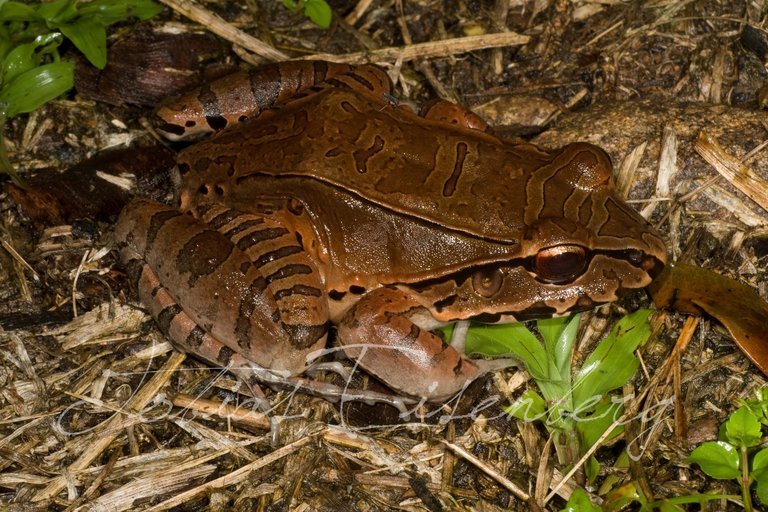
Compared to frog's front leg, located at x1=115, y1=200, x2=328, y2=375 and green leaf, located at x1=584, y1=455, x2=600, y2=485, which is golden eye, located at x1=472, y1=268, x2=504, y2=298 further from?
green leaf, located at x1=584, y1=455, x2=600, y2=485


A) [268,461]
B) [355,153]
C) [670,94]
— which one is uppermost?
[670,94]

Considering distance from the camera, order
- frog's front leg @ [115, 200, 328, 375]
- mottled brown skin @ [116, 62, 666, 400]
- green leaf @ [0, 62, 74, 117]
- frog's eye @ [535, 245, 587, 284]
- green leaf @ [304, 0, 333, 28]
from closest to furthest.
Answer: frog's eye @ [535, 245, 587, 284] → mottled brown skin @ [116, 62, 666, 400] → frog's front leg @ [115, 200, 328, 375] → green leaf @ [0, 62, 74, 117] → green leaf @ [304, 0, 333, 28]

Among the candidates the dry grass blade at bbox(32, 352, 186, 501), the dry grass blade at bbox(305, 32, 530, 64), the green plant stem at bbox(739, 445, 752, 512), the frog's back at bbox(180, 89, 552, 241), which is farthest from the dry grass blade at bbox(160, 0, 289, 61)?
the green plant stem at bbox(739, 445, 752, 512)

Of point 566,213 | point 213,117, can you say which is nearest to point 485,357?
point 566,213

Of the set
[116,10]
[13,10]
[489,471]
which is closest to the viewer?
[489,471]

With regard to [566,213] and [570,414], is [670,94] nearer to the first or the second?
[566,213]

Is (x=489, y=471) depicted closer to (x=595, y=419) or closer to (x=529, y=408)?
(x=529, y=408)

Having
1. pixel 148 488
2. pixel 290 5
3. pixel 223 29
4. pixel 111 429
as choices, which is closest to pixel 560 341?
pixel 148 488
